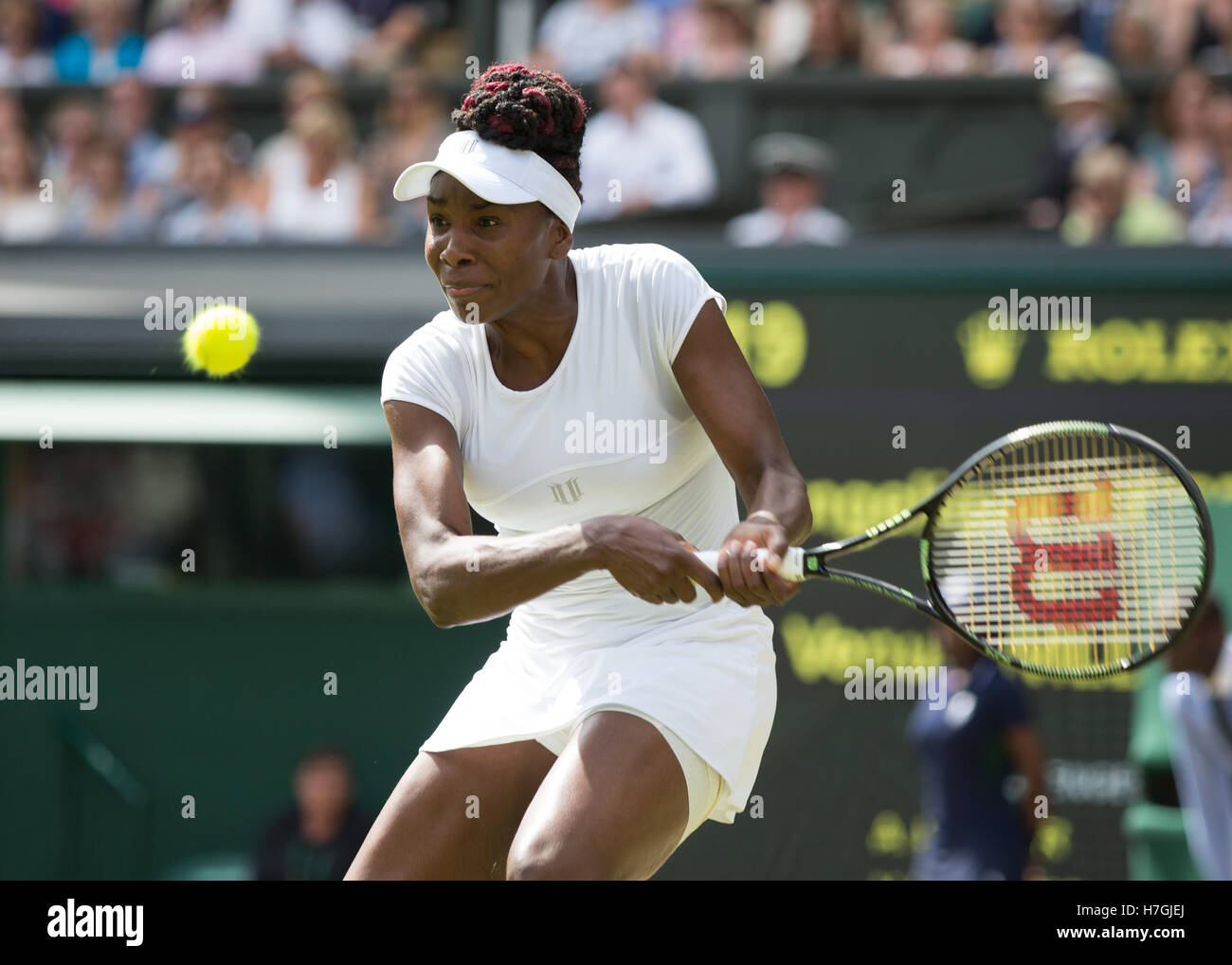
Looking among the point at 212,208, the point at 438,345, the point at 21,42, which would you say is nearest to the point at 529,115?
the point at 438,345

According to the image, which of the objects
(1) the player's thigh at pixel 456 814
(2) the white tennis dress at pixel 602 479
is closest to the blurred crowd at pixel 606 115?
(2) the white tennis dress at pixel 602 479

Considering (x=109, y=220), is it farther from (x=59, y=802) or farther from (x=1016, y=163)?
(x=1016, y=163)

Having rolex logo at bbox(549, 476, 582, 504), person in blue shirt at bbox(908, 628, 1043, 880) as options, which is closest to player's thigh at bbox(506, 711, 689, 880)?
rolex logo at bbox(549, 476, 582, 504)

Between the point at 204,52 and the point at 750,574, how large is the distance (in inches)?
234

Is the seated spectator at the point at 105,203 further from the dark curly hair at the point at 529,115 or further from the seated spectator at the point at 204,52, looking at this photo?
the dark curly hair at the point at 529,115

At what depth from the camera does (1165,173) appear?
6773 millimetres

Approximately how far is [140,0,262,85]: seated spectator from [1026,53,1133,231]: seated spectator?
3.41 m

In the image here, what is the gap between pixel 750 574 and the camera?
2834 millimetres

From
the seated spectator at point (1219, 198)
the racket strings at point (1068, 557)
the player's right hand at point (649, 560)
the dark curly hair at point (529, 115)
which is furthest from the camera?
the seated spectator at point (1219, 198)

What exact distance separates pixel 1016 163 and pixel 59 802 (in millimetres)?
4336

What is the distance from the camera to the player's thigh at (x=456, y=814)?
3162 millimetres

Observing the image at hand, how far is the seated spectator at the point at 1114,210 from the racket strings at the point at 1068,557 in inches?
113

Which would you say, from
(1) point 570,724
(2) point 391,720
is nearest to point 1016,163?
(2) point 391,720

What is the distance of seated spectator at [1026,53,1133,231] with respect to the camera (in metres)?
6.65
